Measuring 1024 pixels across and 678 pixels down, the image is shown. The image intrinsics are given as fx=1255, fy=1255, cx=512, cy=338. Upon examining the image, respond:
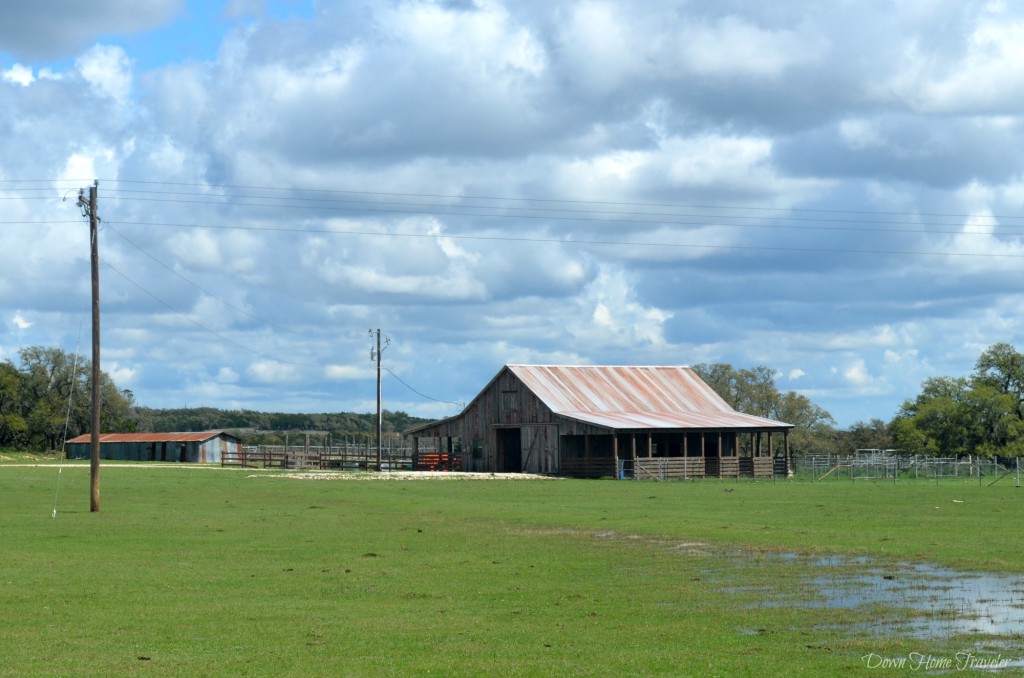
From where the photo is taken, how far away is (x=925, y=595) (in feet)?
54.2

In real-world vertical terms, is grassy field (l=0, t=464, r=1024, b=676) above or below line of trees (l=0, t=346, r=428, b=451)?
below

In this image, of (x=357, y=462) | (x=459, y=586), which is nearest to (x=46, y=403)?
(x=357, y=462)

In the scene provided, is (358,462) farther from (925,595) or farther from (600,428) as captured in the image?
(925,595)

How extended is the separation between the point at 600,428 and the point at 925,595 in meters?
51.8

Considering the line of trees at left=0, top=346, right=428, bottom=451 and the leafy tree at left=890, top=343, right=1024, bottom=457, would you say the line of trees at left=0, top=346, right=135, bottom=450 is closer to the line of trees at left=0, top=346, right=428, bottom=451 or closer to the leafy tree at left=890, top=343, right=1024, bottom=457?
the line of trees at left=0, top=346, right=428, bottom=451

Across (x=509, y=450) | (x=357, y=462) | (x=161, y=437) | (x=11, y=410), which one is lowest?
(x=357, y=462)

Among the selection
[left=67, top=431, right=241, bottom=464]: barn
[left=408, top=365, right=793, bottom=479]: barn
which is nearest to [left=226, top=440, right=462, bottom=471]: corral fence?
[left=408, top=365, right=793, bottom=479]: barn

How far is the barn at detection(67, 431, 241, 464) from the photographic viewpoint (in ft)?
376

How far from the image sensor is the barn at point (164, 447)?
114 m

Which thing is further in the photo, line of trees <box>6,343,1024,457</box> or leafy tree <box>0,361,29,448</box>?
leafy tree <box>0,361,29,448</box>

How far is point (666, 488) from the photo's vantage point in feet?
173

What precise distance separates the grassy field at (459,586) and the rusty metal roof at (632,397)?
→ 1385 inches

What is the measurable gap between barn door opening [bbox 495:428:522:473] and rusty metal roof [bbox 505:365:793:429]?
12.2 feet

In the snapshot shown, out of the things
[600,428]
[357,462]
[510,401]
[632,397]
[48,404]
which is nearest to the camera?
[600,428]
